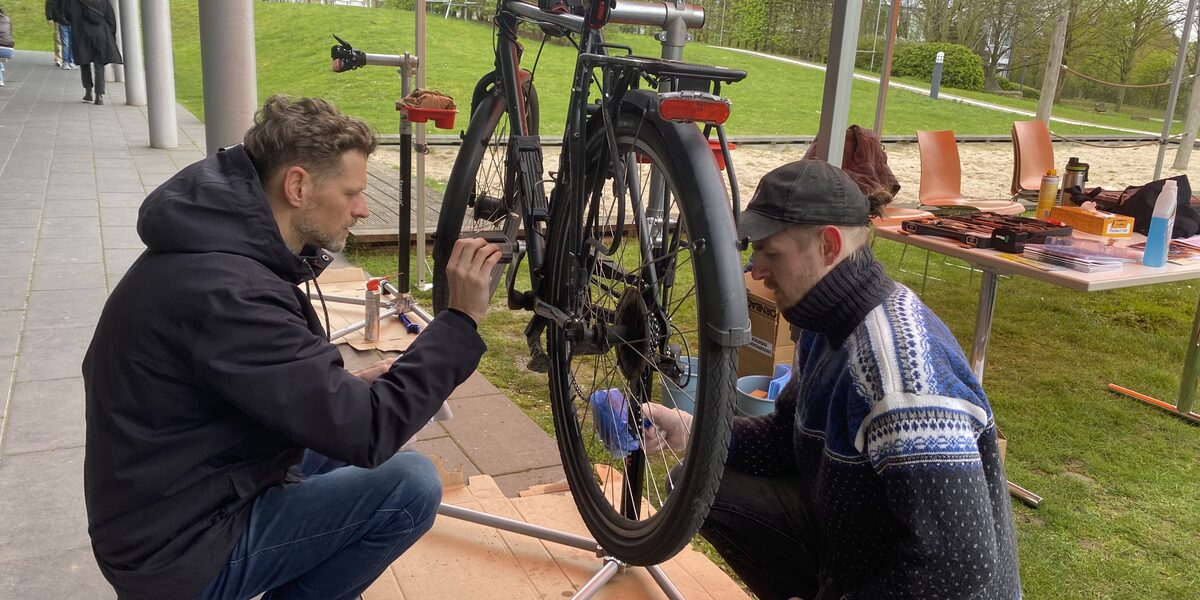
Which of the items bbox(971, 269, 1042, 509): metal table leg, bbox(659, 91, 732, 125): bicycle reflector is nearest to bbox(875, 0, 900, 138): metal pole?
bbox(971, 269, 1042, 509): metal table leg

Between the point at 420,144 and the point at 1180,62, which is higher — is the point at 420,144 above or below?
below

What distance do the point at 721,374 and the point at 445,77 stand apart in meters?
18.2

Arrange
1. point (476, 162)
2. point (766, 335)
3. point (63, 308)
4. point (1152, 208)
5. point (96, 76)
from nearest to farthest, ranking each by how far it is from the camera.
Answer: point (476, 162) < point (766, 335) < point (1152, 208) < point (63, 308) < point (96, 76)

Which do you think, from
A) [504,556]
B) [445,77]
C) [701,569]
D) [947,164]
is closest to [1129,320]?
[947,164]

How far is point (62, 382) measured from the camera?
325 cm

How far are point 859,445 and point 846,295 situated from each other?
0.86ft

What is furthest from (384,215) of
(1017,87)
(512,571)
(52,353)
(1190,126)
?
(1017,87)

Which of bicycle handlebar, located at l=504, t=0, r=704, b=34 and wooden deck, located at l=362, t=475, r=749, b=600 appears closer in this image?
wooden deck, located at l=362, t=475, r=749, b=600

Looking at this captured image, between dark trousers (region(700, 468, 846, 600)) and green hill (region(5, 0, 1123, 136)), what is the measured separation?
39.1ft

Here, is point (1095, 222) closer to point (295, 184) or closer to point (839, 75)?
point (839, 75)

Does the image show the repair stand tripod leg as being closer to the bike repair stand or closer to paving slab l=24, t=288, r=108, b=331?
the bike repair stand

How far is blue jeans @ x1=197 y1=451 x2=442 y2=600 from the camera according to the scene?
64.6 inches

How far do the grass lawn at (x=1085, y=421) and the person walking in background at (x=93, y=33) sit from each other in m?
9.03

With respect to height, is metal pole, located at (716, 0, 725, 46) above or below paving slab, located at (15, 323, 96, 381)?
above
